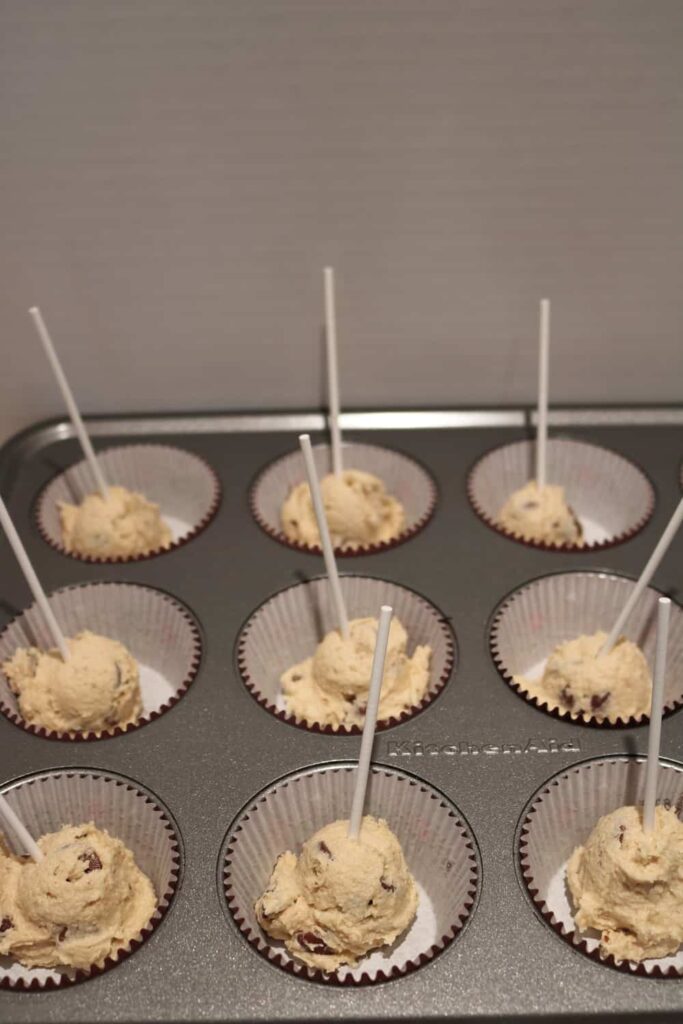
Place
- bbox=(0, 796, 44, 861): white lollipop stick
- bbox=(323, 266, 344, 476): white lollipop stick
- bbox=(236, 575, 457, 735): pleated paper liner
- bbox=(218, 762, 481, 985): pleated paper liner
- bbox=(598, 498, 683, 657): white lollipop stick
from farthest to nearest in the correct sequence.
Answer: bbox=(323, 266, 344, 476): white lollipop stick < bbox=(236, 575, 457, 735): pleated paper liner < bbox=(598, 498, 683, 657): white lollipop stick < bbox=(218, 762, 481, 985): pleated paper liner < bbox=(0, 796, 44, 861): white lollipop stick

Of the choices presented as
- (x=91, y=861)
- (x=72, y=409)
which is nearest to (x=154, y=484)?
(x=72, y=409)

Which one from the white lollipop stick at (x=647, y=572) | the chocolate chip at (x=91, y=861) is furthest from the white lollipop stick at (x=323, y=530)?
the chocolate chip at (x=91, y=861)

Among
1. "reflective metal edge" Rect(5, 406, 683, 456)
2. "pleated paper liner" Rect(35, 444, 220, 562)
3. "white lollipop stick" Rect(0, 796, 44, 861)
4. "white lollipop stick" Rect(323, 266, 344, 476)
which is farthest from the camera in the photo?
"reflective metal edge" Rect(5, 406, 683, 456)

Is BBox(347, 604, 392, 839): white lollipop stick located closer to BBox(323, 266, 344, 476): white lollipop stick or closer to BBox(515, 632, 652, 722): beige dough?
BBox(515, 632, 652, 722): beige dough

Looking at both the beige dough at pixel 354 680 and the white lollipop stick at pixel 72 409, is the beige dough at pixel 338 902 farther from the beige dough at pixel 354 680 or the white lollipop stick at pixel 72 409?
the white lollipop stick at pixel 72 409

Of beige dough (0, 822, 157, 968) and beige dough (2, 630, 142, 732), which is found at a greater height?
beige dough (2, 630, 142, 732)

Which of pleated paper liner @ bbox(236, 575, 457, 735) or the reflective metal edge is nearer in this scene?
pleated paper liner @ bbox(236, 575, 457, 735)

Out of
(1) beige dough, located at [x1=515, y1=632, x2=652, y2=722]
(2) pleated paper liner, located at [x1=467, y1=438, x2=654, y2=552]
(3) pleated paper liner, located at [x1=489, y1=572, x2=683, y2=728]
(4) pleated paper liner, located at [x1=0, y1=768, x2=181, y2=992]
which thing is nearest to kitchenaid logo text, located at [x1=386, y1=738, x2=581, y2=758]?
(1) beige dough, located at [x1=515, y1=632, x2=652, y2=722]
